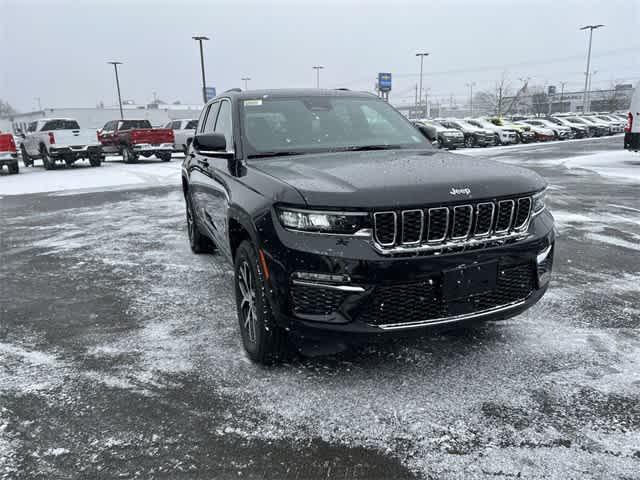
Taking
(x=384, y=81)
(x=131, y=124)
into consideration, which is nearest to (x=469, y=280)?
(x=131, y=124)

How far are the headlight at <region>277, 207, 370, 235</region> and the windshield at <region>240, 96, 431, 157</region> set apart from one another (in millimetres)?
1177

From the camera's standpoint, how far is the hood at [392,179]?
269 centimetres

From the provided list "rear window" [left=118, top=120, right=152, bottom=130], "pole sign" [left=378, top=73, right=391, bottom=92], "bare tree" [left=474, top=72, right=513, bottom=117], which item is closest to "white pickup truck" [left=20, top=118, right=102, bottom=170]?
"rear window" [left=118, top=120, right=152, bottom=130]

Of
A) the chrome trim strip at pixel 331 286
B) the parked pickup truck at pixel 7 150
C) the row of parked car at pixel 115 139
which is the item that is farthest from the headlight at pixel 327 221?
the parked pickup truck at pixel 7 150

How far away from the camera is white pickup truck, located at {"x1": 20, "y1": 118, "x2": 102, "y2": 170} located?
1875 centimetres

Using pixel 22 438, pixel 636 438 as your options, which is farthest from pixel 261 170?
pixel 636 438

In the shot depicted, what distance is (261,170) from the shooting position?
3334 millimetres

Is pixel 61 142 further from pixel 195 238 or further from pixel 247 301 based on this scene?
pixel 247 301

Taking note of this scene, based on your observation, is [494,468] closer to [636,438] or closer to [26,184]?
[636,438]

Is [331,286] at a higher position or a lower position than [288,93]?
lower

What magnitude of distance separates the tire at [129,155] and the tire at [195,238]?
1621 centimetres

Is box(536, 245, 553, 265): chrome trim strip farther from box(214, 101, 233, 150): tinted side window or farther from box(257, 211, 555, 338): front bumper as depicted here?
box(214, 101, 233, 150): tinted side window

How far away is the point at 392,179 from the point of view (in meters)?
2.86

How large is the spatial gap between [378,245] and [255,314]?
1003 mm
